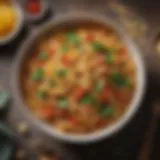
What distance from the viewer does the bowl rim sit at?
936mm

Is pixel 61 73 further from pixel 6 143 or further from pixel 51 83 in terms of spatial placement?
pixel 6 143

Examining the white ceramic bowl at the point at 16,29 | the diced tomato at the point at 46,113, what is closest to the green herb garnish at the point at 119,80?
the diced tomato at the point at 46,113

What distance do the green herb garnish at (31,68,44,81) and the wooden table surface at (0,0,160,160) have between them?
82 millimetres

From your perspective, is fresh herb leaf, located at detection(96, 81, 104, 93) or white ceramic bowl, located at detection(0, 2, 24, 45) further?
white ceramic bowl, located at detection(0, 2, 24, 45)

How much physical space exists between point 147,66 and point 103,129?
0.65 ft

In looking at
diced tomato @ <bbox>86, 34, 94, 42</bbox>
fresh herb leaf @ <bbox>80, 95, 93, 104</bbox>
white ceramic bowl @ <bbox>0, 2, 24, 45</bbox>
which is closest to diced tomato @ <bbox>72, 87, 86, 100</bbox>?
fresh herb leaf @ <bbox>80, 95, 93, 104</bbox>

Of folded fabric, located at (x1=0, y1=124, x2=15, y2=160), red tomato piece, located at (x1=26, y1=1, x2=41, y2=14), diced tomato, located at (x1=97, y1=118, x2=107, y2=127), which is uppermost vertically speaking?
red tomato piece, located at (x1=26, y1=1, x2=41, y2=14)

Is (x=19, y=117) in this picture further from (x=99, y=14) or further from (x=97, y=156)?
(x=99, y=14)

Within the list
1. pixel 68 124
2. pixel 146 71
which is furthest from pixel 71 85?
pixel 146 71

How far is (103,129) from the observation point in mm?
947

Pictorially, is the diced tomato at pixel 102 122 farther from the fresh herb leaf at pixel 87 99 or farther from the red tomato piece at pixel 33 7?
the red tomato piece at pixel 33 7

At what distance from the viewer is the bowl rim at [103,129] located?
0.94m

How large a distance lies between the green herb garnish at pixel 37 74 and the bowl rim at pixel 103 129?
0.03 meters

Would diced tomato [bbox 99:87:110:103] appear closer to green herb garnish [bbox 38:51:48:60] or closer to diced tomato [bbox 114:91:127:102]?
diced tomato [bbox 114:91:127:102]
